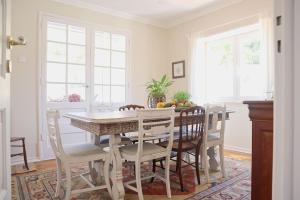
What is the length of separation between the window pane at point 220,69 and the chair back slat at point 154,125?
255 centimetres

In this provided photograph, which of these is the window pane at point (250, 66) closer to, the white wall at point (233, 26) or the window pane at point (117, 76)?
the white wall at point (233, 26)

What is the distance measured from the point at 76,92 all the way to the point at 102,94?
0.49 m

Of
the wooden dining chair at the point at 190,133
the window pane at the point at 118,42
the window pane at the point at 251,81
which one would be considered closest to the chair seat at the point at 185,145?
the wooden dining chair at the point at 190,133

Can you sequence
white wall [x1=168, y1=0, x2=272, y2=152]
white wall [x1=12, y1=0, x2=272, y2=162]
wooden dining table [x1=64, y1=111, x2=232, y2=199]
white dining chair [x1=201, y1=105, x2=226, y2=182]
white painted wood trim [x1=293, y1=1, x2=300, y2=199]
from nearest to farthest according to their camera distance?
white painted wood trim [x1=293, y1=1, x2=300, y2=199]
wooden dining table [x1=64, y1=111, x2=232, y2=199]
white dining chair [x1=201, y1=105, x2=226, y2=182]
white wall [x1=12, y1=0, x2=272, y2=162]
white wall [x1=168, y1=0, x2=272, y2=152]

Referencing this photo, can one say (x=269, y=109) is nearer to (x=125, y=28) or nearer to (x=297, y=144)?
(x=297, y=144)

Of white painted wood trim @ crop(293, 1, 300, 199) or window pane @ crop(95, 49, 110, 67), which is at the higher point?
window pane @ crop(95, 49, 110, 67)

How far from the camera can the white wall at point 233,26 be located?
12.0 feet

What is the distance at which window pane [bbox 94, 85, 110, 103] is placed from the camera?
415cm

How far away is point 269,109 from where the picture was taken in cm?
120

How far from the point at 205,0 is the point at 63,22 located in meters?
2.41

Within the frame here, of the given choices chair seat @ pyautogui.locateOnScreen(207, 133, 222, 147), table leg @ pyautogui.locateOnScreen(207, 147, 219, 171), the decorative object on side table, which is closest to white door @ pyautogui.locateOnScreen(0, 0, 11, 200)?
chair seat @ pyautogui.locateOnScreen(207, 133, 222, 147)

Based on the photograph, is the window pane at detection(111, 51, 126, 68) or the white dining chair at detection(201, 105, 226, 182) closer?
the white dining chair at detection(201, 105, 226, 182)

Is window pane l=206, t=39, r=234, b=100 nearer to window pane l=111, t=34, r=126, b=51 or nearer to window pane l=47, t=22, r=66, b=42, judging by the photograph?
window pane l=111, t=34, r=126, b=51

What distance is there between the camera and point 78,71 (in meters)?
3.94
